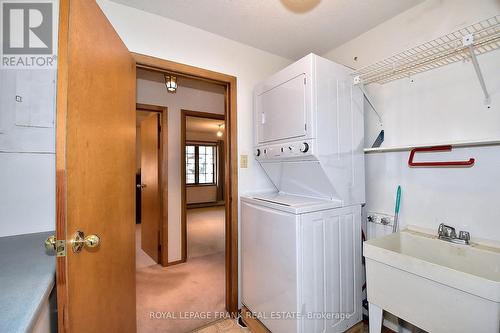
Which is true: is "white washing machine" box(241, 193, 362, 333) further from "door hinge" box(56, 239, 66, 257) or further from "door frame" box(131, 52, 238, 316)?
"door hinge" box(56, 239, 66, 257)

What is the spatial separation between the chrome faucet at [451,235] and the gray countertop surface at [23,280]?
1926 mm

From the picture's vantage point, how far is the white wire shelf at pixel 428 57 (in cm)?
117

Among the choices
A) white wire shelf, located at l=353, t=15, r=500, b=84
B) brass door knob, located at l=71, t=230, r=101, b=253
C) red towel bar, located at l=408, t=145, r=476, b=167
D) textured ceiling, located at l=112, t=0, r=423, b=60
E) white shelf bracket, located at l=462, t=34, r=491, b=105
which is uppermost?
textured ceiling, located at l=112, t=0, r=423, b=60

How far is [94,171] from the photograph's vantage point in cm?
102

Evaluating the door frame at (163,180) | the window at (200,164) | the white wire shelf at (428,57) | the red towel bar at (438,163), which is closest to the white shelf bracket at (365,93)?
the white wire shelf at (428,57)

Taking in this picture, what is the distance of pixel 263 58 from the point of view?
216 cm

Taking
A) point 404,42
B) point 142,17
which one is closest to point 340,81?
point 404,42

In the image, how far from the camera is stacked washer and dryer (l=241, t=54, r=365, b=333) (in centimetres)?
136

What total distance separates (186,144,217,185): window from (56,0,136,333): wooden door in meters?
5.94

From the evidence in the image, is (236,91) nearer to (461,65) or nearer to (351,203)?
(351,203)

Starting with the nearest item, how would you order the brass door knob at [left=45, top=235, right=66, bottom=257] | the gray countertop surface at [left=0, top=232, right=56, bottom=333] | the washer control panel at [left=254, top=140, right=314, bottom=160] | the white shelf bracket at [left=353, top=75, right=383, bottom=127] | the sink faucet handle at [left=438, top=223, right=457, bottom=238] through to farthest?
the gray countertop surface at [left=0, top=232, right=56, bottom=333], the brass door knob at [left=45, top=235, right=66, bottom=257], the sink faucet handle at [left=438, top=223, right=457, bottom=238], the washer control panel at [left=254, top=140, right=314, bottom=160], the white shelf bracket at [left=353, top=75, right=383, bottom=127]

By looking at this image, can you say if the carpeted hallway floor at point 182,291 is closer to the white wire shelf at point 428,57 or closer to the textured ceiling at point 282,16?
the white wire shelf at point 428,57

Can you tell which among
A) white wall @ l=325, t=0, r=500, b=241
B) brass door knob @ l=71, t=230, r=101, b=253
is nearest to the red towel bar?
white wall @ l=325, t=0, r=500, b=241

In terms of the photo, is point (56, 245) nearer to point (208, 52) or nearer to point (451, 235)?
point (208, 52)
